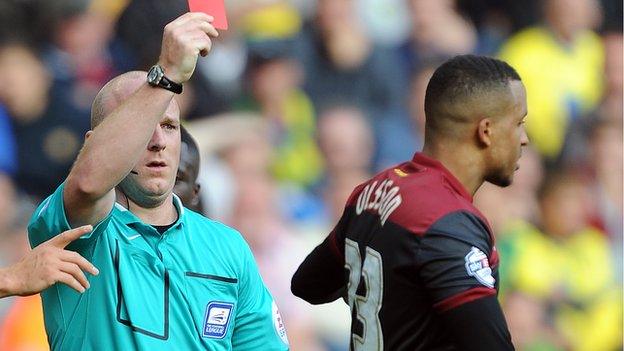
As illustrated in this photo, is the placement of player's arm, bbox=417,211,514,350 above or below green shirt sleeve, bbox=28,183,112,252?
below

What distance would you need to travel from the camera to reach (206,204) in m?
6.64

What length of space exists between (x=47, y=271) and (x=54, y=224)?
30 cm

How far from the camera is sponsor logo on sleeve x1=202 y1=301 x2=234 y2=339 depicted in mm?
3473

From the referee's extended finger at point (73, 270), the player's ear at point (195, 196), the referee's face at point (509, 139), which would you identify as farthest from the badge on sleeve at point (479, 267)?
the player's ear at point (195, 196)

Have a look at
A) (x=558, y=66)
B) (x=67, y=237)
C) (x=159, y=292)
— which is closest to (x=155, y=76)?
(x=67, y=237)

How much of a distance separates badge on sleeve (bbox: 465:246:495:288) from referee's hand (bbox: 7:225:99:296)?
0.95m

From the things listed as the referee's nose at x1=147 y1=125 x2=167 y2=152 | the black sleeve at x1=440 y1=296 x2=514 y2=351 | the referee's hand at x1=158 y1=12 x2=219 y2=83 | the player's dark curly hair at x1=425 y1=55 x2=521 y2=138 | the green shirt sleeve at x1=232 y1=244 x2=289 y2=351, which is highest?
the referee's hand at x1=158 y1=12 x2=219 y2=83

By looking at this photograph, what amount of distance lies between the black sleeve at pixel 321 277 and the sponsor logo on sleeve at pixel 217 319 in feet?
0.94

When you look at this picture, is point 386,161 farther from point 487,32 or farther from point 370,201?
point 370,201

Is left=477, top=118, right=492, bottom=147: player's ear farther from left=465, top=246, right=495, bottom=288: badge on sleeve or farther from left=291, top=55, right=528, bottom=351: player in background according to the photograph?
left=465, top=246, right=495, bottom=288: badge on sleeve

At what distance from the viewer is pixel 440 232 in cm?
304

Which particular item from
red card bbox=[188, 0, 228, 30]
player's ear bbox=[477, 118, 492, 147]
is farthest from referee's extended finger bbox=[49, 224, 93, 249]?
player's ear bbox=[477, 118, 492, 147]

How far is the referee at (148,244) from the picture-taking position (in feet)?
9.94

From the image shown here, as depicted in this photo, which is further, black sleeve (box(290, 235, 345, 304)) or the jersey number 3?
black sleeve (box(290, 235, 345, 304))
